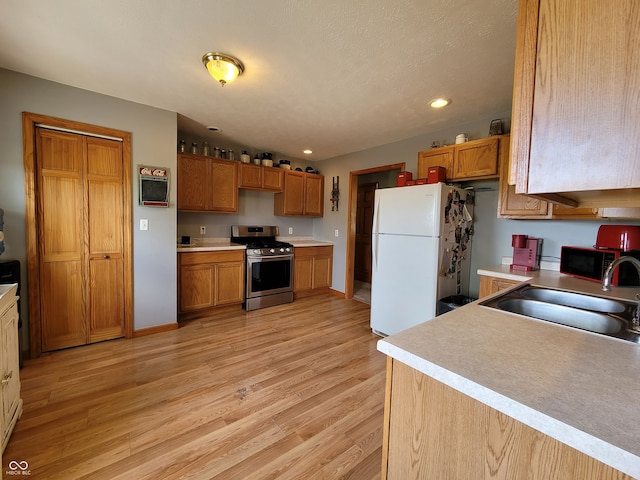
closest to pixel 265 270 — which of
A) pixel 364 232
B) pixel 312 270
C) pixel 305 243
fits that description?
pixel 312 270

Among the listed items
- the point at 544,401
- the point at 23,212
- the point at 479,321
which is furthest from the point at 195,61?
the point at 544,401

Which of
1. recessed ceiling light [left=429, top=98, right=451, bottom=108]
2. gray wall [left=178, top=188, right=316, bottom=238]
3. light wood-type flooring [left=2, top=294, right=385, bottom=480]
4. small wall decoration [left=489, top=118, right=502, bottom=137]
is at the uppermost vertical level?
recessed ceiling light [left=429, top=98, right=451, bottom=108]

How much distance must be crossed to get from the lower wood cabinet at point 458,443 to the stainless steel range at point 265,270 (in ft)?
10.0

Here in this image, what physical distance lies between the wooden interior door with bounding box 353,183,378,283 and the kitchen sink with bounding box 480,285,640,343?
3972 mm

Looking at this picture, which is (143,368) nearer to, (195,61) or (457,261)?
(195,61)

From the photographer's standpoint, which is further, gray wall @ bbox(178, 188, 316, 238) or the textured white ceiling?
gray wall @ bbox(178, 188, 316, 238)

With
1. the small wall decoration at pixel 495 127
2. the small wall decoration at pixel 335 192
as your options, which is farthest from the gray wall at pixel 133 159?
the small wall decoration at pixel 495 127

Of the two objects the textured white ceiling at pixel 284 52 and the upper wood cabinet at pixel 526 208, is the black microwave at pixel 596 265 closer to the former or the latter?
the upper wood cabinet at pixel 526 208

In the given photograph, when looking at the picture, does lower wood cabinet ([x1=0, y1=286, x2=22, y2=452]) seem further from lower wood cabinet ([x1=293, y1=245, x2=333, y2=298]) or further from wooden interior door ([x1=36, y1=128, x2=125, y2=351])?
lower wood cabinet ([x1=293, y1=245, x2=333, y2=298])

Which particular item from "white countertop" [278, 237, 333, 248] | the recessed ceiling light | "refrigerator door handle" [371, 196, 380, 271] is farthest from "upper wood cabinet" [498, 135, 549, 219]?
"white countertop" [278, 237, 333, 248]

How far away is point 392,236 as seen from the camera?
2875 mm

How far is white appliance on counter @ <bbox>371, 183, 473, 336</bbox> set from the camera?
8.26 feet

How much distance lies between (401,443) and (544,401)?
441 mm

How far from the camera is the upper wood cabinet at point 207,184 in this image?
10.9 feet
